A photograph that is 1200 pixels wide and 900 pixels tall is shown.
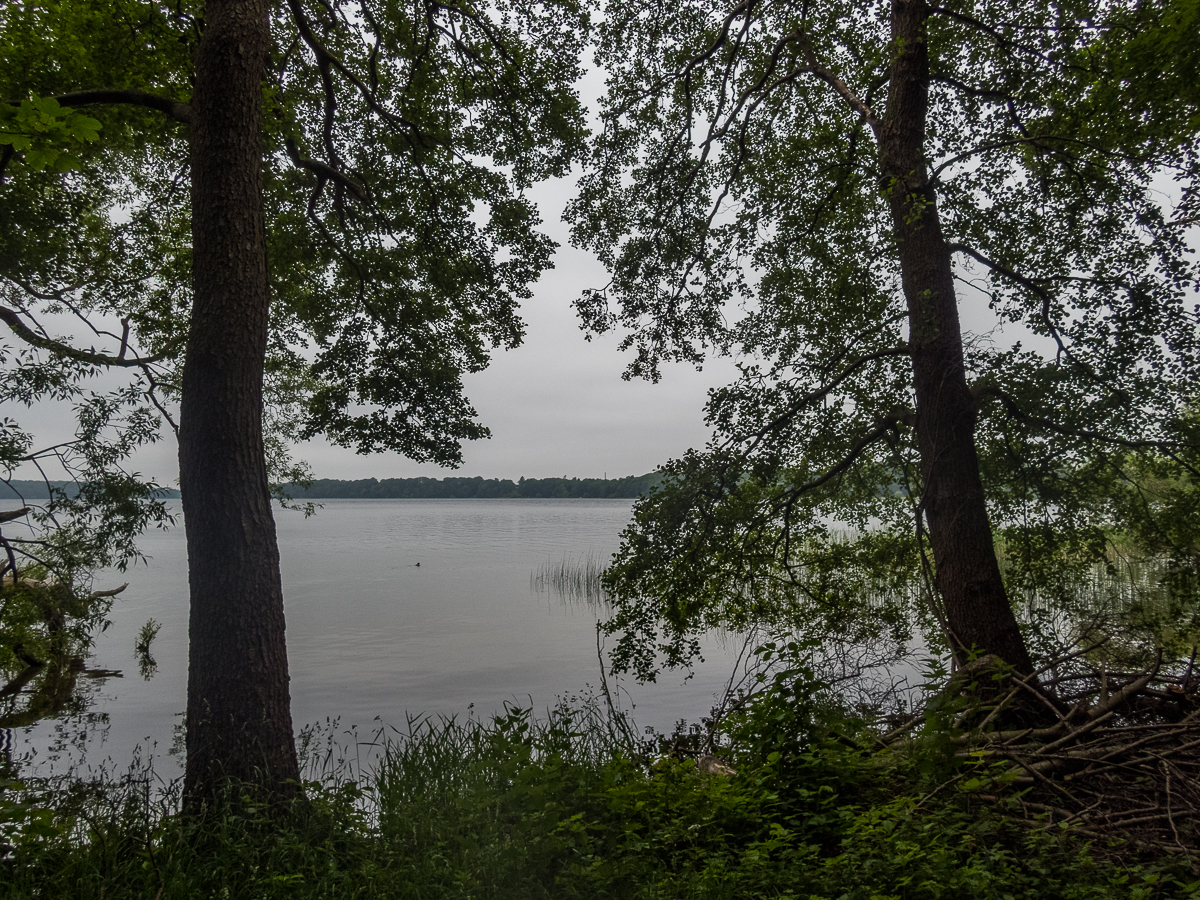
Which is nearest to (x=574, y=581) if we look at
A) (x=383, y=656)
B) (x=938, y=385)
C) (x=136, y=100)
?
(x=383, y=656)

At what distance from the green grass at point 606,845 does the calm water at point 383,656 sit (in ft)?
11.5

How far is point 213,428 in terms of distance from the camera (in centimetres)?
415

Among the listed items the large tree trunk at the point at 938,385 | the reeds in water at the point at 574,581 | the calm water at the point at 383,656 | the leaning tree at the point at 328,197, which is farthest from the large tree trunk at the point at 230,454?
the reeds in water at the point at 574,581

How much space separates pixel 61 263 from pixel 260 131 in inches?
249

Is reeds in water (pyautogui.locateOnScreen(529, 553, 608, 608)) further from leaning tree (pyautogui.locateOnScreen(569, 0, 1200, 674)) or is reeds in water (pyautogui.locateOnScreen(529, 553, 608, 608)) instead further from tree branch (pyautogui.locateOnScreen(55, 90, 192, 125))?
tree branch (pyautogui.locateOnScreen(55, 90, 192, 125))

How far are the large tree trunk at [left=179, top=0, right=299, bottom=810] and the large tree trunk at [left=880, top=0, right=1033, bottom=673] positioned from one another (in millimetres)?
5008

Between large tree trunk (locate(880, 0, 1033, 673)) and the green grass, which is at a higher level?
large tree trunk (locate(880, 0, 1033, 673))

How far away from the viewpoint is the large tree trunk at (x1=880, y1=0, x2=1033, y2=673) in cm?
565

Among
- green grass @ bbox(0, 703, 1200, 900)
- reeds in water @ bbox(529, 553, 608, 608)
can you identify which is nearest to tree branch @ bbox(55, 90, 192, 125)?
green grass @ bbox(0, 703, 1200, 900)

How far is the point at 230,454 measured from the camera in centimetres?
418

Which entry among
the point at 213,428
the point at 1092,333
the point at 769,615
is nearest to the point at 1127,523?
the point at 1092,333

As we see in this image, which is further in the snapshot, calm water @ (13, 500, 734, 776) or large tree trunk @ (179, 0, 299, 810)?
calm water @ (13, 500, 734, 776)

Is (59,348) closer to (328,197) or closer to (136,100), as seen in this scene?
(328,197)

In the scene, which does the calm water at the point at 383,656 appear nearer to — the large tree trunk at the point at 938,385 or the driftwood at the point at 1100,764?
the large tree trunk at the point at 938,385
